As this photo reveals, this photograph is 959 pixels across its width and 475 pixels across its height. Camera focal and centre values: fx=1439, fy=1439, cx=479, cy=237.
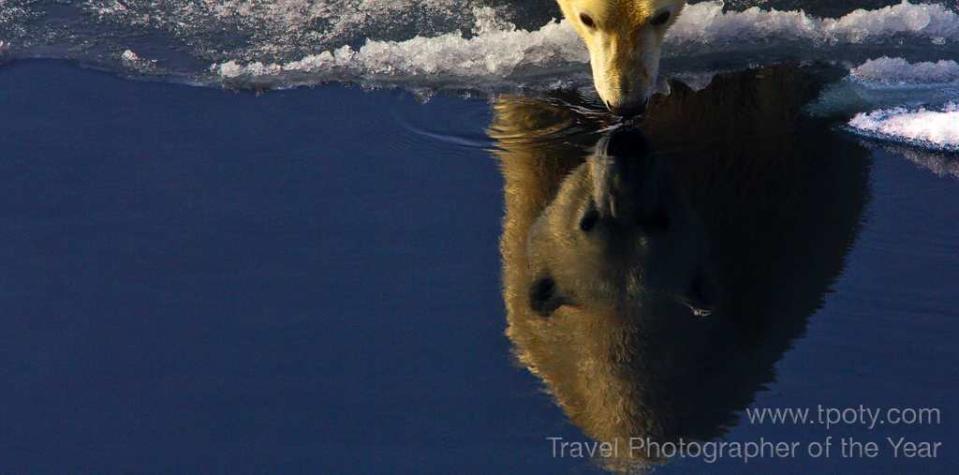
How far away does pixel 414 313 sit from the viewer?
3957 millimetres

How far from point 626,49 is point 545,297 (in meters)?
1.12

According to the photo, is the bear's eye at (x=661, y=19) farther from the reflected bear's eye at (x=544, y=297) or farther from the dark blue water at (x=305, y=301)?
the reflected bear's eye at (x=544, y=297)

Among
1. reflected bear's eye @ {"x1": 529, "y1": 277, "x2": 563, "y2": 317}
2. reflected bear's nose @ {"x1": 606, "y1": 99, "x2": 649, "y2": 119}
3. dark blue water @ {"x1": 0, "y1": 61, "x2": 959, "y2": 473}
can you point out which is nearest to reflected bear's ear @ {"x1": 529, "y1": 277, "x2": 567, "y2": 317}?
reflected bear's eye @ {"x1": 529, "y1": 277, "x2": 563, "y2": 317}

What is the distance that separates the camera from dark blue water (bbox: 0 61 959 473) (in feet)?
11.4

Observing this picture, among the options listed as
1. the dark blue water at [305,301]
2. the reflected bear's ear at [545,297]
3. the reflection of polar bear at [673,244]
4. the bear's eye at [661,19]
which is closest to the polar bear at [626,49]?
the bear's eye at [661,19]

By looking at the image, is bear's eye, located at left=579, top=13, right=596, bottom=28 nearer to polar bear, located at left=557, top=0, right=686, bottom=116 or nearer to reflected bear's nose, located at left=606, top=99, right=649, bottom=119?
polar bear, located at left=557, top=0, right=686, bottom=116

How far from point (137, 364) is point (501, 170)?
1.54m

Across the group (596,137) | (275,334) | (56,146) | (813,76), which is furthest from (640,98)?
(56,146)

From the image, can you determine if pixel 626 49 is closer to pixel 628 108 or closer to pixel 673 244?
pixel 628 108

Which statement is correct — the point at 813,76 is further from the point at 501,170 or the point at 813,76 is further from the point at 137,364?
the point at 137,364

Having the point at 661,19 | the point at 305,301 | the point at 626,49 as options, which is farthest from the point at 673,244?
the point at 305,301

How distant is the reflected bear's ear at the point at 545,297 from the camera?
→ 4.13 metres

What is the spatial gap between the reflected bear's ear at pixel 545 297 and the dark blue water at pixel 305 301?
5.3 inches

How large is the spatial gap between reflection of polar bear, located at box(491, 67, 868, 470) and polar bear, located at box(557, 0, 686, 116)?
8.1 inches
